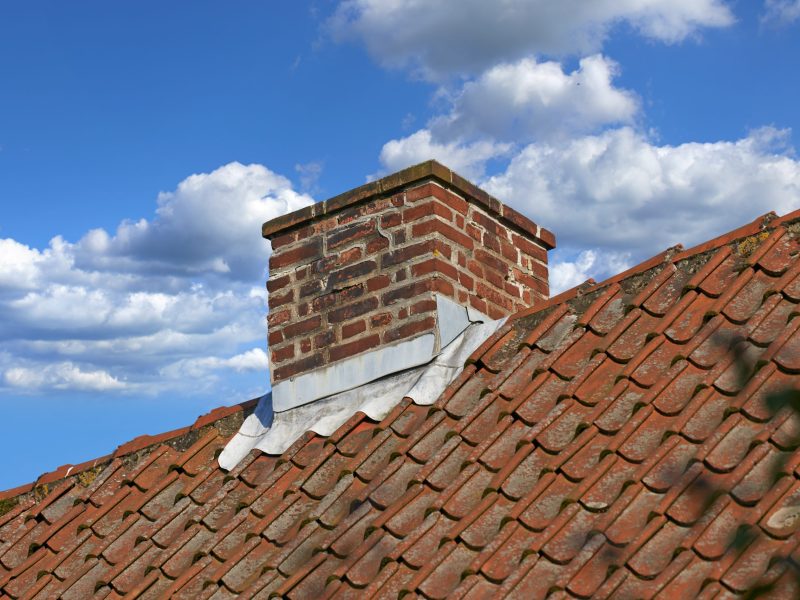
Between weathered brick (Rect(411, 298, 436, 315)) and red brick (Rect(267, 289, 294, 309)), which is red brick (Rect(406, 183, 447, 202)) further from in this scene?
red brick (Rect(267, 289, 294, 309))

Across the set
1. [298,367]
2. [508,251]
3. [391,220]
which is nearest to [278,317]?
[298,367]

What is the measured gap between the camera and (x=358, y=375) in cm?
563

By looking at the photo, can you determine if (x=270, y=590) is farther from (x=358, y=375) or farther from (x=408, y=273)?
(x=408, y=273)

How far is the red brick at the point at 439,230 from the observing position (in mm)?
5656

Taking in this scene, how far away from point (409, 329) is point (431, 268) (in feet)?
1.06

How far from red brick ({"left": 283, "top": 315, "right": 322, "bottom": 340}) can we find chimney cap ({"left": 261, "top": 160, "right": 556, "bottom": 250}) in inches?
22.8

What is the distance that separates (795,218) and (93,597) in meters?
3.47

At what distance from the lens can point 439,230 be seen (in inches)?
223

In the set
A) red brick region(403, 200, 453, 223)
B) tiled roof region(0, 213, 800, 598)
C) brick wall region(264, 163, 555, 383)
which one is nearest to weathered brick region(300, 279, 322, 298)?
brick wall region(264, 163, 555, 383)

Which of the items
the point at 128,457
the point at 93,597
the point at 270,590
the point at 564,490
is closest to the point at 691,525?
the point at 564,490

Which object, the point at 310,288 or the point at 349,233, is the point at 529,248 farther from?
the point at 310,288

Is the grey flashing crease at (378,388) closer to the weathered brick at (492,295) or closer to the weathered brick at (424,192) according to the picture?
the weathered brick at (492,295)

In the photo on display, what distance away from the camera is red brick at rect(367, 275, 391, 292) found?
18.7ft

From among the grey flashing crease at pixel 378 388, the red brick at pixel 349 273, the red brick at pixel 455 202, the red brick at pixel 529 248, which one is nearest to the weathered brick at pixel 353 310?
the red brick at pixel 349 273
